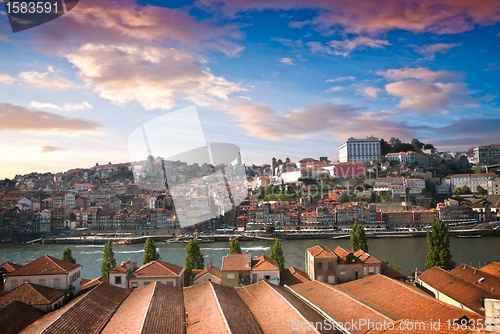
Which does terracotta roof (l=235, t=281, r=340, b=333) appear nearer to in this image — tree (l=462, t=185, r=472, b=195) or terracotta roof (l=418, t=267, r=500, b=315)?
terracotta roof (l=418, t=267, r=500, b=315)

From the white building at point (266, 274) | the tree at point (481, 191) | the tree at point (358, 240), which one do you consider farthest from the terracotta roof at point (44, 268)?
the tree at point (481, 191)

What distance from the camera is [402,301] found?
5.25 meters

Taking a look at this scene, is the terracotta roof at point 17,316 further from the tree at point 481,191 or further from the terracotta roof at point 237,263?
the tree at point 481,191

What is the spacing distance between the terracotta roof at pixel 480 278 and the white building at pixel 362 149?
36199mm

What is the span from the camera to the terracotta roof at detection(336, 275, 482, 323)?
435 cm

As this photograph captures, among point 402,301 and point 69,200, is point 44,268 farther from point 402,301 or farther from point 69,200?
point 69,200

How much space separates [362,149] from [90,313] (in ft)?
138

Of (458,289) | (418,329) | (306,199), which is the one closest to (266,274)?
(458,289)

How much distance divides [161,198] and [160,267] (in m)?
23.9

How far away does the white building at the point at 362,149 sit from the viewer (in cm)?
4281

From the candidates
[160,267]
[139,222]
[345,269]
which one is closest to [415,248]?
[345,269]

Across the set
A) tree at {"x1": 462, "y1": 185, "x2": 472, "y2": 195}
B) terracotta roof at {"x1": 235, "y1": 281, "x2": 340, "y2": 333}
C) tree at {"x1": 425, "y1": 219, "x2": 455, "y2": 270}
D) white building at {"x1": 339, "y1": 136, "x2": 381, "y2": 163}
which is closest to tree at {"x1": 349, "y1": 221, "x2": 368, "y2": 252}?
tree at {"x1": 425, "y1": 219, "x2": 455, "y2": 270}

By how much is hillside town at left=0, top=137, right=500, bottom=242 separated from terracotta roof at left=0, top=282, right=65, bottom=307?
9754 millimetres

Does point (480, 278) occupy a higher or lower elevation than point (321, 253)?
lower
